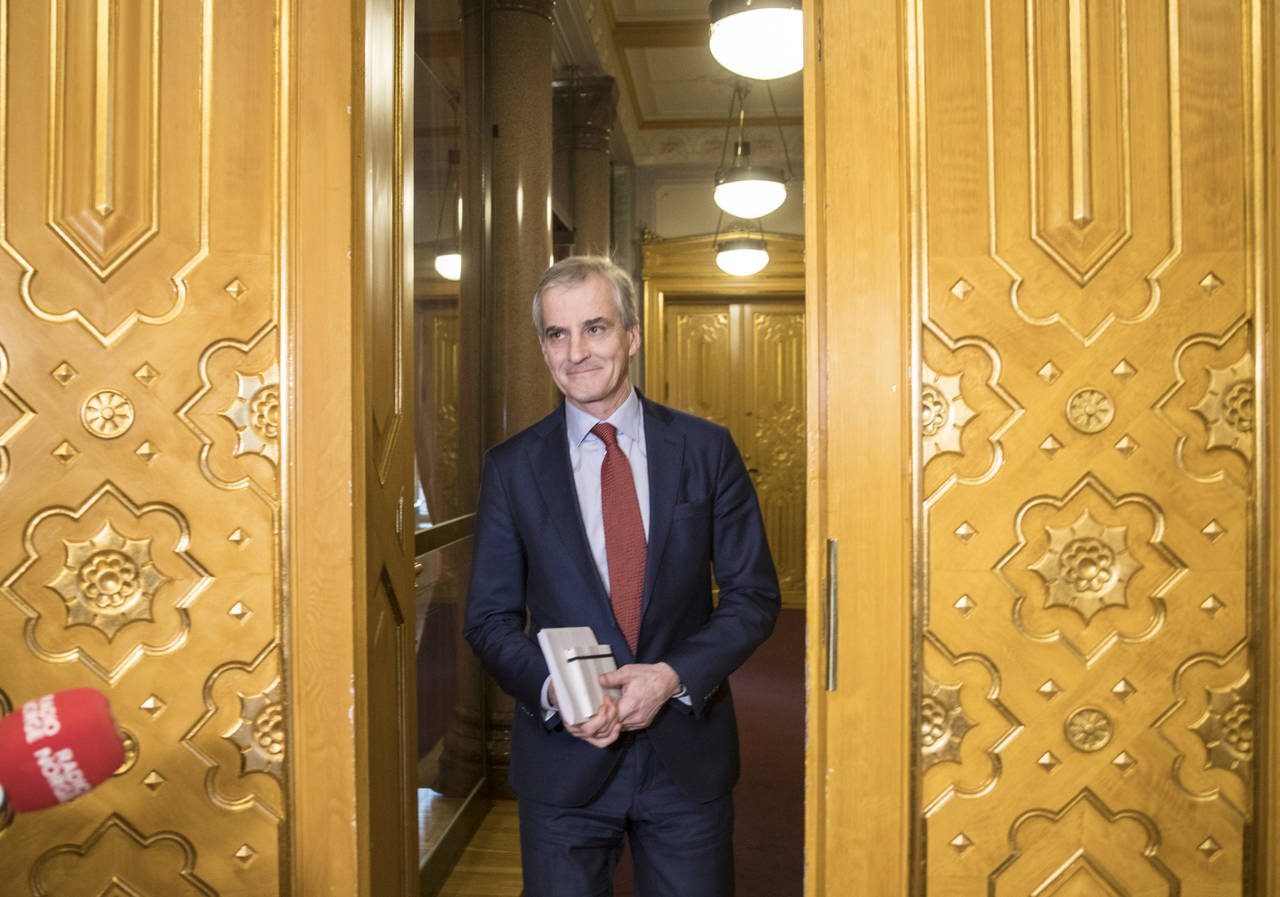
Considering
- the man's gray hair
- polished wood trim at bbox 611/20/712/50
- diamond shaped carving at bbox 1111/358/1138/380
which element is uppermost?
polished wood trim at bbox 611/20/712/50

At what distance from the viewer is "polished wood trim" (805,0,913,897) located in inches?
64.4

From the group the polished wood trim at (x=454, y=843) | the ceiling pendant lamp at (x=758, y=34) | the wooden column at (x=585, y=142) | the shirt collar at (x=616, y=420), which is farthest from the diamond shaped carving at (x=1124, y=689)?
the wooden column at (x=585, y=142)

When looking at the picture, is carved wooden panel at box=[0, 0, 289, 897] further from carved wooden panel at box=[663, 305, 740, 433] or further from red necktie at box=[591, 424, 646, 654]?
carved wooden panel at box=[663, 305, 740, 433]

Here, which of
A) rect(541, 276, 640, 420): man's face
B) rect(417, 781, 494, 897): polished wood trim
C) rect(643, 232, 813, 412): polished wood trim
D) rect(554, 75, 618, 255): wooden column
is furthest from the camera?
rect(643, 232, 813, 412): polished wood trim

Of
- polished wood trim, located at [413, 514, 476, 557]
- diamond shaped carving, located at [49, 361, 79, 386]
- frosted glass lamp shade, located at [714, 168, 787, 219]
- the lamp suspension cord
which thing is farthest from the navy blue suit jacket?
the lamp suspension cord

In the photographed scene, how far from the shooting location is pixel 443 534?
3.85 m

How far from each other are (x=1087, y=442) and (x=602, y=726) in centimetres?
96

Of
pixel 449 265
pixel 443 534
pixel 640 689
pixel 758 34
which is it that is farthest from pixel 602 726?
pixel 758 34

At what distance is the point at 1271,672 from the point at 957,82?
3.58ft

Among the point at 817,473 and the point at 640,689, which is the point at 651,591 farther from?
the point at 817,473

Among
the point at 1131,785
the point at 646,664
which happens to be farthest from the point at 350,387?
the point at 1131,785

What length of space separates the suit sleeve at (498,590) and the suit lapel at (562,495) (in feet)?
0.28

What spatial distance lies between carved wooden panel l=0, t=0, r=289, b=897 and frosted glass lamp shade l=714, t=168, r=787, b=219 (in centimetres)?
539

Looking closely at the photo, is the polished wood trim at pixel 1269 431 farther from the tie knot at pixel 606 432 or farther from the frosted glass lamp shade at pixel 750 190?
the frosted glass lamp shade at pixel 750 190
